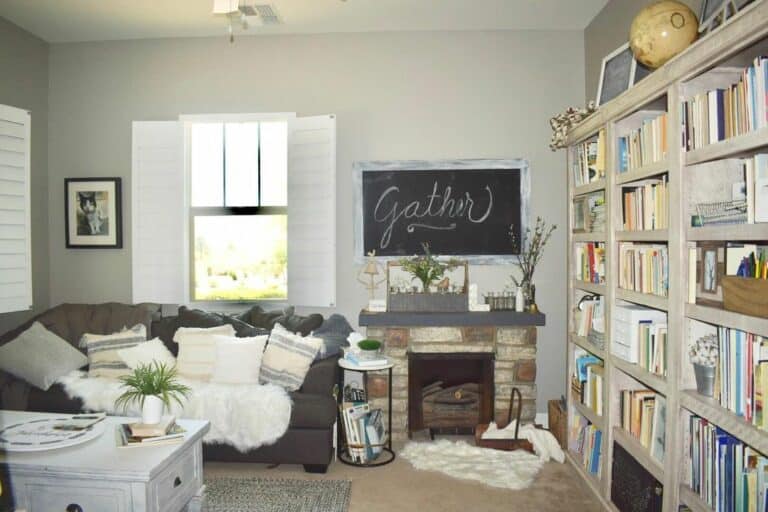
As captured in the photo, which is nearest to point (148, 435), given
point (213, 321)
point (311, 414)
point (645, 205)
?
point (311, 414)

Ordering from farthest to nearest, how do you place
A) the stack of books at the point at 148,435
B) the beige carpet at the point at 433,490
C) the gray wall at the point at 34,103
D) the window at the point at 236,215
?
the window at the point at 236,215, the gray wall at the point at 34,103, the beige carpet at the point at 433,490, the stack of books at the point at 148,435

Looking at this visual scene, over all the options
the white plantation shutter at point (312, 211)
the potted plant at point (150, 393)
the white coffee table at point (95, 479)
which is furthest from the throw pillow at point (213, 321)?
the white coffee table at point (95, 479)

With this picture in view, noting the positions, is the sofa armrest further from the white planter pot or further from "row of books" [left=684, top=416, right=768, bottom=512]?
"row of books" [left=684, top=416, right=768, bottom=512]

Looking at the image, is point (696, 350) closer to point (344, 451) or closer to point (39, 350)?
point (344, 451)

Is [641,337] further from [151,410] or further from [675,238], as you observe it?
[151,410]

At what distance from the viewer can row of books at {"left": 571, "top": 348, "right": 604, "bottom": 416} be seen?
3.02m

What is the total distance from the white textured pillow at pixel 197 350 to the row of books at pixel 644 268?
8.40 feet

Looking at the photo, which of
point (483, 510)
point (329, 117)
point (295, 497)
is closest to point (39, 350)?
point (295, 497)

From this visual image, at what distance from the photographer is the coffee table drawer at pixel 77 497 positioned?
2090 millimetres

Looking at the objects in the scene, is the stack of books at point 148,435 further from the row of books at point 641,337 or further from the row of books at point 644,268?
the row of books at point 644,268

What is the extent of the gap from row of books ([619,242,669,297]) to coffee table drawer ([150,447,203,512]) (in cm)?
227

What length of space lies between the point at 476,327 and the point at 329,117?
1.94 m

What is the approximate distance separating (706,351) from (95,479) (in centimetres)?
243

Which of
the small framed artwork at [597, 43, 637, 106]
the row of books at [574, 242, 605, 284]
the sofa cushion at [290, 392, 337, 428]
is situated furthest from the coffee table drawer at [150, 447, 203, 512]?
the small framed artwork at [597, 43, 637, 106]
